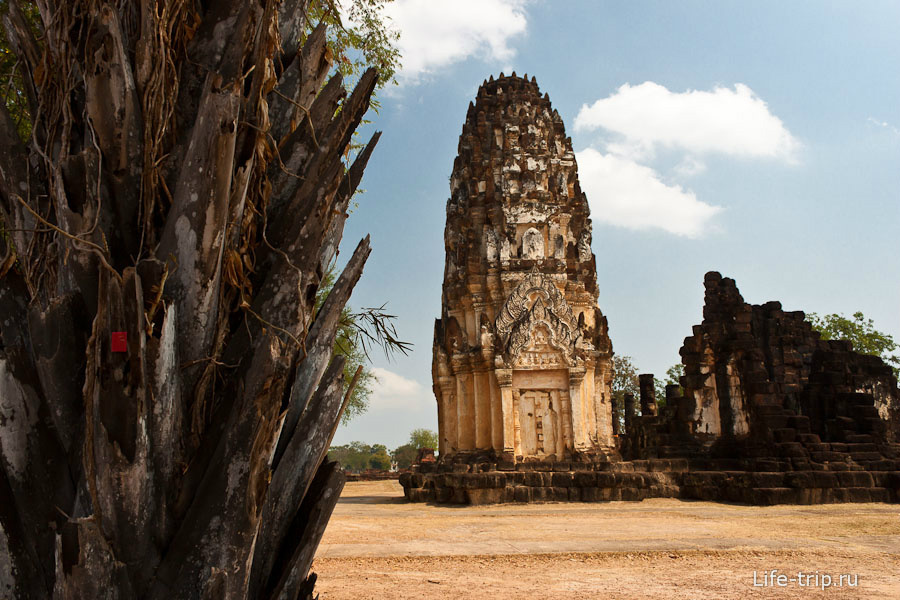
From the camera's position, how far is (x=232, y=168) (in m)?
1.60

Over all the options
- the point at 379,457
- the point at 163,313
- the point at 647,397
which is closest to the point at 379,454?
the point at 379,457

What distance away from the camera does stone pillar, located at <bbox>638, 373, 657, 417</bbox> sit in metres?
23.2

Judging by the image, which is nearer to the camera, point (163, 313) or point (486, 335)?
point (163, 313)

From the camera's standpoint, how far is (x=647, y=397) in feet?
77.0

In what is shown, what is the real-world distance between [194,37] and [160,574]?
4.31 ft

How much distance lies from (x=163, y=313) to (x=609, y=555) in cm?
613

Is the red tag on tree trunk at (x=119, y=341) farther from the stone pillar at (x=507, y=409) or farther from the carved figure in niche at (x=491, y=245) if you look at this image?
the carved figure in niche at (x=491, y=245)

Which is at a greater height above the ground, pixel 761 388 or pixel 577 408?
pixel 761 388

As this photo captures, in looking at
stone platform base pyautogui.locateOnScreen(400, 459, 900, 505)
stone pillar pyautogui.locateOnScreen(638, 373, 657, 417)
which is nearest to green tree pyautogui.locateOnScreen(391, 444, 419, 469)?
stone pillar pyautogui.locateOnScreen(638, 373, 657, 417)

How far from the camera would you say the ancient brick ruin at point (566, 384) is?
568 inches

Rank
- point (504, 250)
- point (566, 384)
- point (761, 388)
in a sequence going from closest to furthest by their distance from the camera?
point (761, 388)
point (566, 384)
point (504, 250)

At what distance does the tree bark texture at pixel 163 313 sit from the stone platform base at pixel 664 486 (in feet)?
41.8
